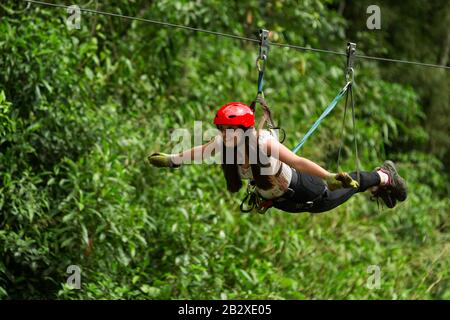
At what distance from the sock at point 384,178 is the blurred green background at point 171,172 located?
1162mm

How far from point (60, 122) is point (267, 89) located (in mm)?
2591

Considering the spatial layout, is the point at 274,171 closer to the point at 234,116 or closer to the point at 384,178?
the point at 234,116

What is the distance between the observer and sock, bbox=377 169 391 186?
546 centimetres

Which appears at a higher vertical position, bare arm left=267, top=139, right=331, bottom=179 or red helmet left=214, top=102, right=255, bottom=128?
red helmet left=214, top=102, right=255, bottom=128

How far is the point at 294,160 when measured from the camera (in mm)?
4793

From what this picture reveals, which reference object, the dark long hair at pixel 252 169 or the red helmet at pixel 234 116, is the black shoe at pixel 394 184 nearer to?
the dark long hair at pixel 252 169

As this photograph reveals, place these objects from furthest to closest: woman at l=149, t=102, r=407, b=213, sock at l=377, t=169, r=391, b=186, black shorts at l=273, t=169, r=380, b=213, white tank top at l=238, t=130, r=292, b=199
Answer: sock at l=377, t=169, r=391, b=186
black shorts at l=273, t=169, r=380, b=213
white tank top at l=238, t=130, r=292, b=199
woman at l=149, t=102, r=407, b=213

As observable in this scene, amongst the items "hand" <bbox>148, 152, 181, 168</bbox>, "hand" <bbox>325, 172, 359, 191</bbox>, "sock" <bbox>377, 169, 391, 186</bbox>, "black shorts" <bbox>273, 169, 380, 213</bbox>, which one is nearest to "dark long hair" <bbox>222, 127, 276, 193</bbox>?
"black shorts" <bbox>273, 169, 380, 213</bbox>

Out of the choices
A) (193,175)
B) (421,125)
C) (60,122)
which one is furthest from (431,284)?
(421,125)

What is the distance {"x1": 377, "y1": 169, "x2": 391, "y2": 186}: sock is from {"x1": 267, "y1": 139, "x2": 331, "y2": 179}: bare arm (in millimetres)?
781

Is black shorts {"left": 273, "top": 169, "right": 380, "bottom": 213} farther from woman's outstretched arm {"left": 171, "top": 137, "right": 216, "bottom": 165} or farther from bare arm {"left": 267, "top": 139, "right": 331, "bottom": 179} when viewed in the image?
woman's outstretched arm {"left": 171, "top": 137, "right": 216, "bottom": 165}

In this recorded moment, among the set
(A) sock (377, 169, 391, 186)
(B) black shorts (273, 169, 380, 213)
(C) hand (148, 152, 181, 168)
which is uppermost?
(C) hand (148, 152, 181, 168)

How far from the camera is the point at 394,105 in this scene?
432 inches

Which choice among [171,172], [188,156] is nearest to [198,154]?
[188,156]
